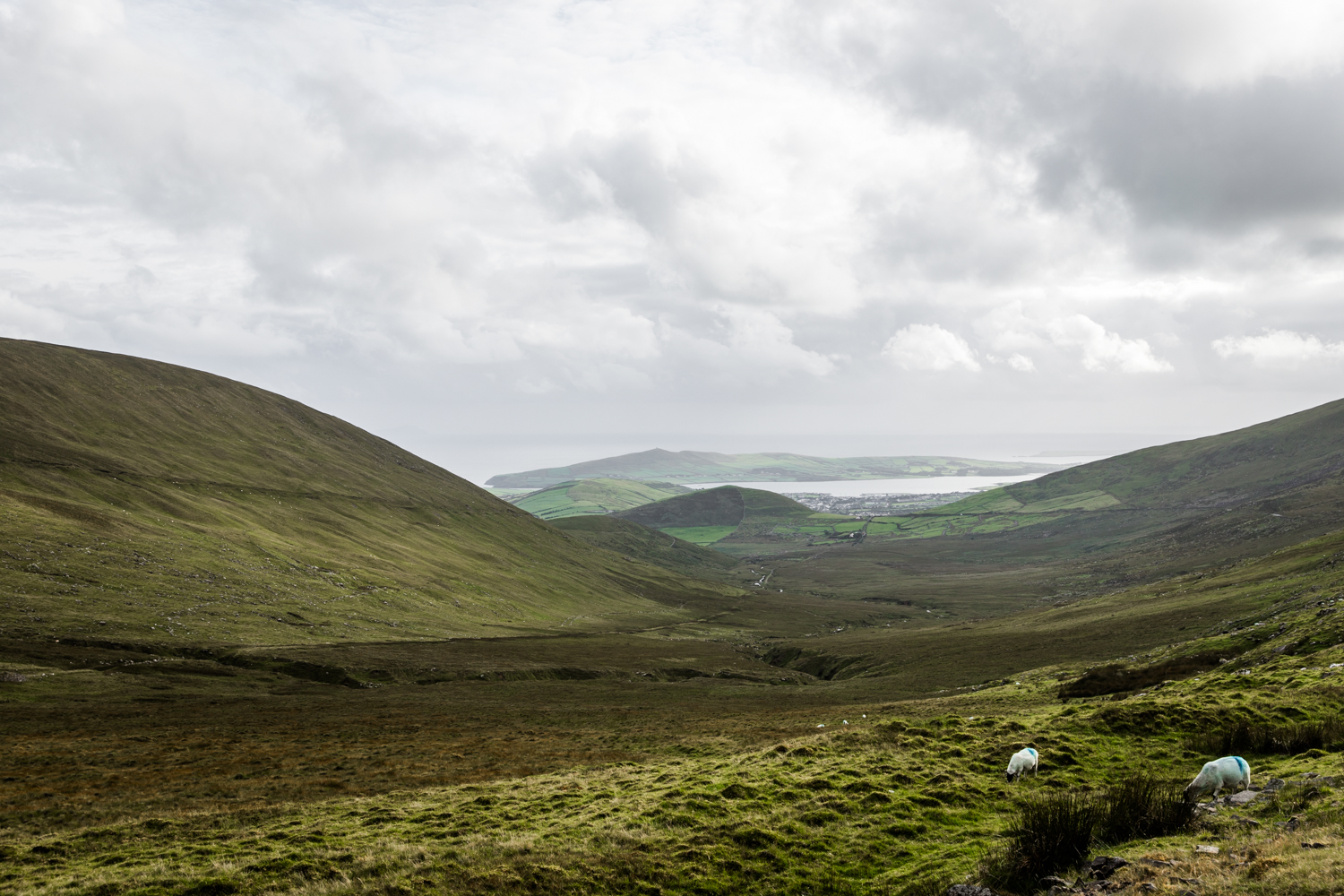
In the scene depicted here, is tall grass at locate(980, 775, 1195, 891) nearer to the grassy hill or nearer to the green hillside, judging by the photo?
the grassy hill

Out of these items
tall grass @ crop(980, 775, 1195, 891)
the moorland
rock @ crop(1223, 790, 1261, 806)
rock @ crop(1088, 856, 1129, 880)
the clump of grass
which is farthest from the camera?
the moorland

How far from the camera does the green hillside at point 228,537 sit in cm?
7694

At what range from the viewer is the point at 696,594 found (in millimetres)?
179375

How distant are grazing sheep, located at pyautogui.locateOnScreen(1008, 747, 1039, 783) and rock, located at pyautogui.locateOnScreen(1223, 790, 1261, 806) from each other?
6.43 m

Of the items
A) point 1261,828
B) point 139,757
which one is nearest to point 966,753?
point 1261,828

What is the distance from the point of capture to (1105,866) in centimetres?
1405

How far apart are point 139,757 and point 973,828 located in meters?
41.7

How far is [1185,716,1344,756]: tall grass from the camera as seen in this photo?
2241 cm

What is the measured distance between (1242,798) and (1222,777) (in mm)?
1401

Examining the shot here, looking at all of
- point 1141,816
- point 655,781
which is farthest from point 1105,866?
point 655,781

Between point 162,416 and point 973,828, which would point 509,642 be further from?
point 162,416

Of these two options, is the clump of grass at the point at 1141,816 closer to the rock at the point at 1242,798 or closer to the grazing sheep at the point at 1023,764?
the rock at the point at 1242,798

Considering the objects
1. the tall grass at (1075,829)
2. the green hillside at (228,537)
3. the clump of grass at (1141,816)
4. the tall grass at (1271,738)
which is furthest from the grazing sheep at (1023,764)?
the green hillside at (228,537)

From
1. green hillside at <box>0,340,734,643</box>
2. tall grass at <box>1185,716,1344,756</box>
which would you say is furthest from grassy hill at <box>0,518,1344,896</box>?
green hillside at <box>0,340,734,643</box>
